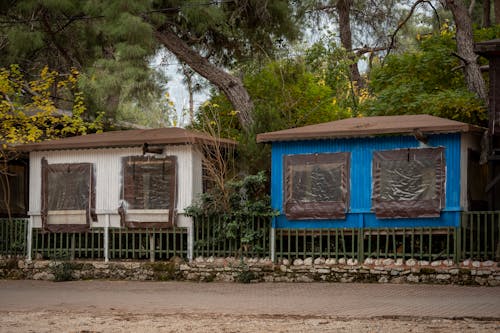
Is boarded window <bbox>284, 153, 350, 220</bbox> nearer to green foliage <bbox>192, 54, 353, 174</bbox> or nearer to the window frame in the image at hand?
the window frame

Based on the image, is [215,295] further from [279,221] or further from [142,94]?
[142,94]

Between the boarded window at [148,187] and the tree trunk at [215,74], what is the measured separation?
5.76 meters

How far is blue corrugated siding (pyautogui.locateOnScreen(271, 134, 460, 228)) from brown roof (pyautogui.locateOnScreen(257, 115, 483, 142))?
0.99ft

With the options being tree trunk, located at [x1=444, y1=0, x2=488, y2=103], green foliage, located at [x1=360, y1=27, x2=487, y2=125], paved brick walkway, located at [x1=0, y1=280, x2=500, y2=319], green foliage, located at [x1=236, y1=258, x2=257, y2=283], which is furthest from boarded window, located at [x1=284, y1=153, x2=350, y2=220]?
tree trunk, located at [x1=444, y1=0, x2=488, y2=103]

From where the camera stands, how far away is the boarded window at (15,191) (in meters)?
24.8

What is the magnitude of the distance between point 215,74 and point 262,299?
12360 mm

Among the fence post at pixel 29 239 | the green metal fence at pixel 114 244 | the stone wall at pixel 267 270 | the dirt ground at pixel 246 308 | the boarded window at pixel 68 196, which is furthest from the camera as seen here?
the fence post at pixel 29 239

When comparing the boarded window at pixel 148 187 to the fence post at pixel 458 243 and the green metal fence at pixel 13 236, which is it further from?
the fence post at pixel 458 243

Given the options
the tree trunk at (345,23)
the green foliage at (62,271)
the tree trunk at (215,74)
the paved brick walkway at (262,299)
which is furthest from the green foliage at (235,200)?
the tree trunk at (345,23)

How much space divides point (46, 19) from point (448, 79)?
39.3ft

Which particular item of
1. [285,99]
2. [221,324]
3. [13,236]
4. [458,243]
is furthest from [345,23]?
[221,324]

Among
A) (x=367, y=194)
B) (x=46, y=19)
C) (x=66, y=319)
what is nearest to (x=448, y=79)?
(x=367, y=194)

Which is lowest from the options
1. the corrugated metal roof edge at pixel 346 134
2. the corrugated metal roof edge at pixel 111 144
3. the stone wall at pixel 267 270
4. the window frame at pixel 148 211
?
the stone wall at pixel 267 270

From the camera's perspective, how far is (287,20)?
1071 inches
